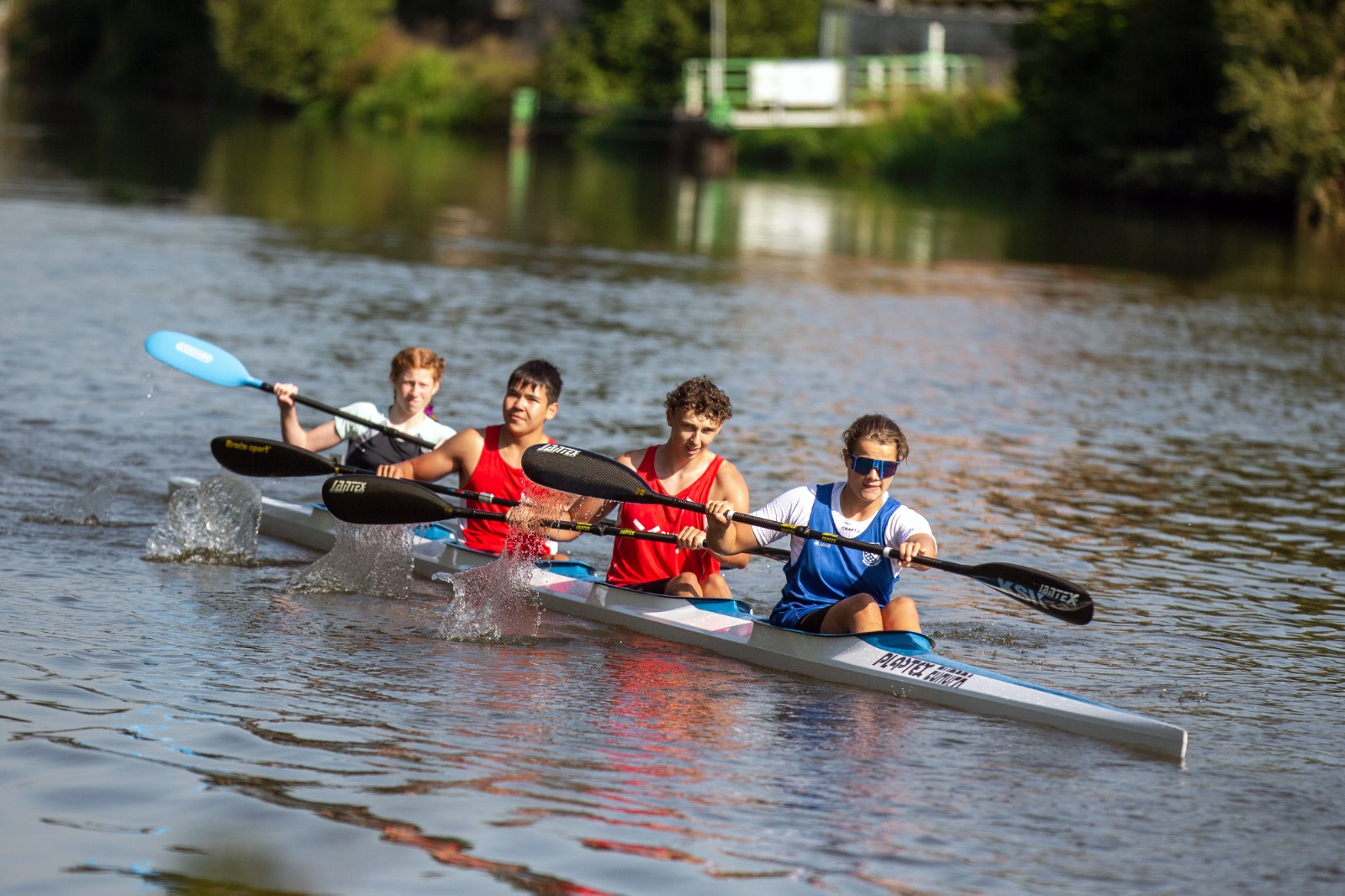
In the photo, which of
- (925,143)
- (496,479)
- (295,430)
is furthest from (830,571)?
(925,143)

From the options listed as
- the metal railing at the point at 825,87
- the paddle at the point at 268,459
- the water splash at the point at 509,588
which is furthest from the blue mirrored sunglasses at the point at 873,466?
the metal railing at the point at 825,87

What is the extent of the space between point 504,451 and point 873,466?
2.19 metres

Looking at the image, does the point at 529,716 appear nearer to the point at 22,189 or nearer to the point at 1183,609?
the point at 1183,609

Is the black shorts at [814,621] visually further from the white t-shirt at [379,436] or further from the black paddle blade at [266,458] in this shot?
the black paddle blade at [266,458]

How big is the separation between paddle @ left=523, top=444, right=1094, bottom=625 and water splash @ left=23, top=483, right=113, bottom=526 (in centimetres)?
272

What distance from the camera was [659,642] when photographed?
762cm

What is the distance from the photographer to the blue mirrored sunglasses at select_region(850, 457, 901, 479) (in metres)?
6.86

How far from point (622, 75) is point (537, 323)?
123 ft

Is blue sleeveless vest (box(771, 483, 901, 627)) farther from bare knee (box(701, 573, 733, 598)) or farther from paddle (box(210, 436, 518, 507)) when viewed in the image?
paddle (box(210, 436, 518, 507))

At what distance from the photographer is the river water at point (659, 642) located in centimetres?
519

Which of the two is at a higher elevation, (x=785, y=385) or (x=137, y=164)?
(x=137, y=164)

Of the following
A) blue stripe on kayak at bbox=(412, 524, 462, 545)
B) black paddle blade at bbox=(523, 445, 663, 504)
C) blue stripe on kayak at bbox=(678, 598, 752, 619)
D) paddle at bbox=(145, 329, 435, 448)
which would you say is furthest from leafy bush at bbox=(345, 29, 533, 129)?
blue stripe on kayak at bbox=(678, 598, 752, 619)

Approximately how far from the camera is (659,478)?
24.9ft

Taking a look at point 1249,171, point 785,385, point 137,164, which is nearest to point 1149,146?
point 1249,171
